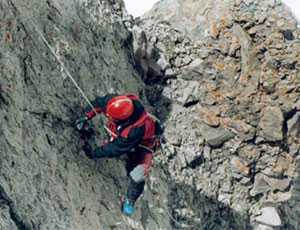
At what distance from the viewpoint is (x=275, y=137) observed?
16469 mm

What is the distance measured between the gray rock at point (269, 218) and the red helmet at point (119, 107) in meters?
7.71

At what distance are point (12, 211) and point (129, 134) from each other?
2.41 m

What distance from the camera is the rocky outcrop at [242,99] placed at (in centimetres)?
1620

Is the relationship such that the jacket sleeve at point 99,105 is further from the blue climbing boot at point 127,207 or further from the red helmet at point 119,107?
the blue climbing boot at point 127,207

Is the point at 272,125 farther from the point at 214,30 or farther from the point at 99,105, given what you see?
the point at 99,105

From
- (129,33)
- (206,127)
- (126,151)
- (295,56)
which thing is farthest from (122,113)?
(295,56)

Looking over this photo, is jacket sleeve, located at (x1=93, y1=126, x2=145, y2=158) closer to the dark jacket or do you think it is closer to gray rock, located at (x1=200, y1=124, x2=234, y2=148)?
the dark jacket

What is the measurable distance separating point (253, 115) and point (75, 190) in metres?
7.95

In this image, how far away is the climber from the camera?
31.1ft

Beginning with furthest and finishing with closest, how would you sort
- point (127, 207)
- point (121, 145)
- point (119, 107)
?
point (127, 207), point (121, 145), point (119, 107)

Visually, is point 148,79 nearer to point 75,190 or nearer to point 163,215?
point 163,215

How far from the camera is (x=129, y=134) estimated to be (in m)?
9.76

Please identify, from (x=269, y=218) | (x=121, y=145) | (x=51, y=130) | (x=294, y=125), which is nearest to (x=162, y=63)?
(x=294, y=125)

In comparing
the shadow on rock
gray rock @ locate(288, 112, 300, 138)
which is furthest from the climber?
gray rock @ locate(288, 112, 300, 138)
